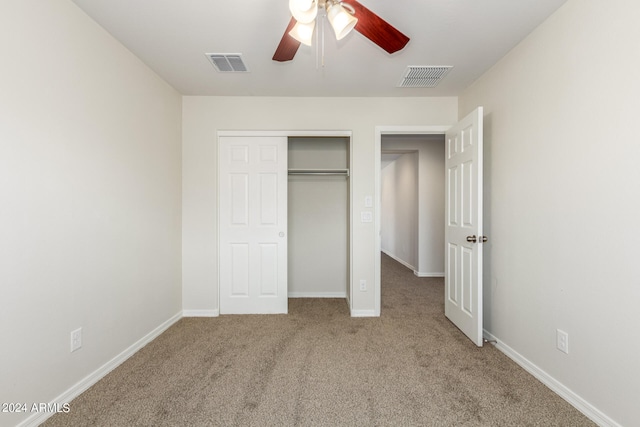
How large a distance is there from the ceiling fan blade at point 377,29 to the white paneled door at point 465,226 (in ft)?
4.05

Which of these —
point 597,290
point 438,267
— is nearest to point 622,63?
point 597,290

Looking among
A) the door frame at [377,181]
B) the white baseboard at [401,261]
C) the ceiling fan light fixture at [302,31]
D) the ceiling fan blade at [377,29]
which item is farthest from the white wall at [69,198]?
the white baseboard at [401,261]

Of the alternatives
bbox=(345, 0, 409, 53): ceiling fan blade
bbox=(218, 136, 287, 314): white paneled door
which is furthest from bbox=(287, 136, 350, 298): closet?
bbox=(345, 0, 409, 53): ceiling fan blade

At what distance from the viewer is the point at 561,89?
1.80 meters

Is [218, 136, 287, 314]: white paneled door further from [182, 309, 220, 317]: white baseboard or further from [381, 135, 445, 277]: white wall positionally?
[381, 135, 445, 277]: white wall

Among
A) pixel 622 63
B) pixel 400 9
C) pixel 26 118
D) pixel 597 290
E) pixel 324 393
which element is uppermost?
pixel 400 9

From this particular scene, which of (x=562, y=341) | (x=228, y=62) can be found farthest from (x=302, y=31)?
(x=562, y=341)

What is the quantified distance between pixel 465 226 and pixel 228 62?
2.59 metres

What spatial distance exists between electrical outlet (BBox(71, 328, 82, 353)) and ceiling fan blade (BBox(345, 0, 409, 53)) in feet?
8.18

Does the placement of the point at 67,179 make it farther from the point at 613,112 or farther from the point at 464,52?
the point at 613,112

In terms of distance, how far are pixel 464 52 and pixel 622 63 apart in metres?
1.05

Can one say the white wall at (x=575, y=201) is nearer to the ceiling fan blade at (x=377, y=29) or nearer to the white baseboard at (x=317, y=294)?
the ceiling fan blade at (x=377, y=29)

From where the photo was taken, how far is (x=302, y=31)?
1.42 meters

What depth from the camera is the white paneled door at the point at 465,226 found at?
236 cm
